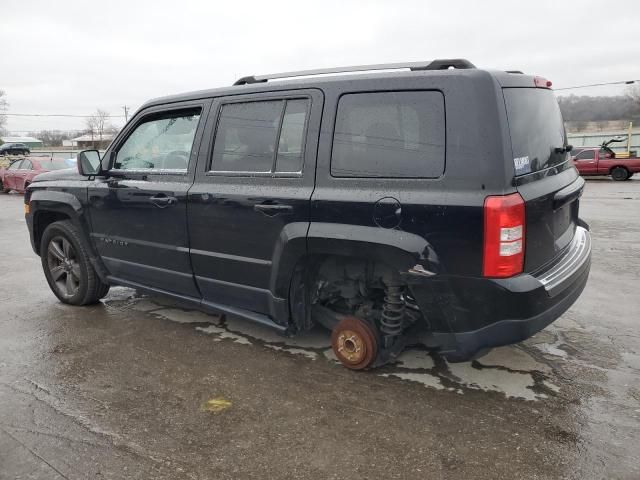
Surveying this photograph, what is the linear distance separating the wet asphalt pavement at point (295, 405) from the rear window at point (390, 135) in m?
1.41

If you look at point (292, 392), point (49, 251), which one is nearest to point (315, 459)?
point (292, 392)

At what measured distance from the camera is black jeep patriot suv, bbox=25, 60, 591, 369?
2.73 meters

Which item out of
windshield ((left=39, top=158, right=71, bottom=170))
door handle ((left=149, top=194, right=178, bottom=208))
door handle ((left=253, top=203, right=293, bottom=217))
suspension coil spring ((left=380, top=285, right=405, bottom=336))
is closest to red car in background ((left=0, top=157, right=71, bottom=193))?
windshield ((left=39, top=158, right=71, bottom=170))

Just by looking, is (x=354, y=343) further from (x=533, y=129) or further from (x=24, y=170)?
(x=24, y=170)

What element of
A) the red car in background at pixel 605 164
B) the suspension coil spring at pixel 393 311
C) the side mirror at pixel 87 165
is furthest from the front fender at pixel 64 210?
the red car in background at pixel 605 164

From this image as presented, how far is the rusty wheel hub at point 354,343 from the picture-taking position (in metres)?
3.32

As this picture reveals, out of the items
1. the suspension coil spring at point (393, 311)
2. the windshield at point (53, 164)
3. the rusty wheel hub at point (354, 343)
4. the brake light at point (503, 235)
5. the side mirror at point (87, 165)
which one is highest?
the side mirror at point (87, 165)

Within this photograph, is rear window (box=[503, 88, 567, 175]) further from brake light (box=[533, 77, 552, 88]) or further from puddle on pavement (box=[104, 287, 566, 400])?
puddle on pavement (box=[104, 287, 566, 400])

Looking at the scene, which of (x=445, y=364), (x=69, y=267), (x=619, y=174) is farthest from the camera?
(x=619, y=174)

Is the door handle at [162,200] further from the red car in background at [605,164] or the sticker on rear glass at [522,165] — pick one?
the red car in background at [605,164]

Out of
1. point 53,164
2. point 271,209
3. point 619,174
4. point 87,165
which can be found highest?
point 87,165

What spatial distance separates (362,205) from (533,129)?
3.62 ft

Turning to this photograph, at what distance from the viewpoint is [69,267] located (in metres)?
5.02

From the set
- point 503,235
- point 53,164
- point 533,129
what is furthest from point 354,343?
point 53,164
